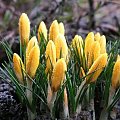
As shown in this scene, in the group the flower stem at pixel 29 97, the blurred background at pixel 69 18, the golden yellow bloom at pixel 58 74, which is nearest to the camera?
the golden yellow bloom at pixel 58 74

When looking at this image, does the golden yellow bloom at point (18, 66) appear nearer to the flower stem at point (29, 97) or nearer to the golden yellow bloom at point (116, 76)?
the flower stem at point (29, 97)

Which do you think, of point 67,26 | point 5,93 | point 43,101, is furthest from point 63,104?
point 67,26

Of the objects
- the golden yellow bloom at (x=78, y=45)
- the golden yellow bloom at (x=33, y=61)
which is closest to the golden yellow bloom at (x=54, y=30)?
the golden yellow bloom at (x=78, y=45)

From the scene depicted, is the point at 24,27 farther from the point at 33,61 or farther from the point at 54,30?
the point at 33,61

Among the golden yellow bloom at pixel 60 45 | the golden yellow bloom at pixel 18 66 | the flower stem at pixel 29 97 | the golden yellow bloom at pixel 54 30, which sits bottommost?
the flower stem at pixel 29 97

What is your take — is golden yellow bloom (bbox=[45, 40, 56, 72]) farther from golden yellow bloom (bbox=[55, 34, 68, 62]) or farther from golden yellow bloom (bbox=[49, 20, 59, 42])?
golden yellow bloom (bbox=[49, 20, 59, 42])

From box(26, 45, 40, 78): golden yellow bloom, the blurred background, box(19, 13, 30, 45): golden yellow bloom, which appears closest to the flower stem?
box(26, 45, 40, 78): golden yellow bloom
